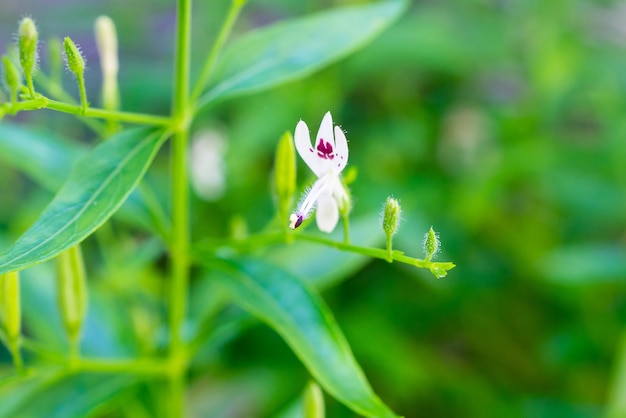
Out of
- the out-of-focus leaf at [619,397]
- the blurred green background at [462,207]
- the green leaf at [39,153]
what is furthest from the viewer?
the blurred green background at [462,207]

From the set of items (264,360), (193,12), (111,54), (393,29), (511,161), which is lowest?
(264,360)

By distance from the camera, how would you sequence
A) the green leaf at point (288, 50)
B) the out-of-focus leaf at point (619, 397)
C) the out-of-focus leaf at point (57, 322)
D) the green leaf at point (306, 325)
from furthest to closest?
1. the out-of-focus leaf at point (619, 397)
2. the out-of-focus leaf at point (57, 322)
3. the green leaf at point (288, 50)
4. the green leaf at point (306, 325)

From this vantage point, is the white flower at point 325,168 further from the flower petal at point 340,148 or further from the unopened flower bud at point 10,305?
the unopened flower bud at point 10,305

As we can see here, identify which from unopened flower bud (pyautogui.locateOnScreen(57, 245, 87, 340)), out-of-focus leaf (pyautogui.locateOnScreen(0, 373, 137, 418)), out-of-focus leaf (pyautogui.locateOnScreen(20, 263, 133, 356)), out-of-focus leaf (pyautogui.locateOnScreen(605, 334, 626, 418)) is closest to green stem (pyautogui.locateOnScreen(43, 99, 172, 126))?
unopened flower bud (pyautogui.locateOnScreen(57, 245, 87, 340))

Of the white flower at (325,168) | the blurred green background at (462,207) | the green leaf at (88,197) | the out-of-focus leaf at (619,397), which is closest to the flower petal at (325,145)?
the white flower at (325,168)

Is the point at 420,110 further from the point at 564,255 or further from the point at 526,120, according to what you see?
the point at 564,255

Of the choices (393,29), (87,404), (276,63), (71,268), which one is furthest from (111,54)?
(393,29)

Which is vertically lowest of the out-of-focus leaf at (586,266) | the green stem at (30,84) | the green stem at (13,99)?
the out-of-focus leaf at (586,266)
